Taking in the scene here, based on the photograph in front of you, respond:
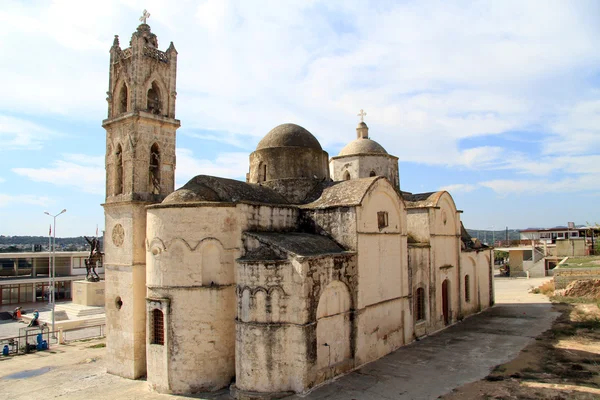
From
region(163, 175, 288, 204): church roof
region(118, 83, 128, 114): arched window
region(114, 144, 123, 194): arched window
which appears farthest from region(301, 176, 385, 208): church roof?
region(118, 83, 128, 114): arched window

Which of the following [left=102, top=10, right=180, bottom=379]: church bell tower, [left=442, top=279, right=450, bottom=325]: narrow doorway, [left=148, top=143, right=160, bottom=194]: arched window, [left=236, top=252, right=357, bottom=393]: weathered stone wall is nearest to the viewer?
[left=236, top=252, right=357, bottom=393]: weathered stone wall

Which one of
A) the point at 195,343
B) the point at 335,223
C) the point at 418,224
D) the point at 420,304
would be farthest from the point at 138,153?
the point at 420,304

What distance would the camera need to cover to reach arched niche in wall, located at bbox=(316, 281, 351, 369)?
46.6 ft

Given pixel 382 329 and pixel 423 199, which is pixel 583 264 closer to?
pixel 423 199

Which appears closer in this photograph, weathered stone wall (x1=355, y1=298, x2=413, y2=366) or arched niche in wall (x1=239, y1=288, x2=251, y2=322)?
arched niche in wall (x1=239, y1=288, x2=251, y2=322)

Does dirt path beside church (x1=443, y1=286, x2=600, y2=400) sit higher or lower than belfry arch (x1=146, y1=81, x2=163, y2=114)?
lower

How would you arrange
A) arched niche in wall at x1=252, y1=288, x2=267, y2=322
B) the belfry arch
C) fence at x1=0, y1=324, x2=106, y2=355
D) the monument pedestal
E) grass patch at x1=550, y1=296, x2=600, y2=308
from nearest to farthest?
arched niche in wall at x1=252, y1=288, x2=267, y2=322 < the belfry arch < fence at x1=0, y1=324, x2=106, y2=355 < grass patch at x1=550, y1=296, x2=600, y2=308 < the monument pedestal

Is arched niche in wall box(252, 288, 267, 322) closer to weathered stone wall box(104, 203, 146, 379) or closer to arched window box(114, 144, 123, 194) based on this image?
weathered stone wall box(104, 203, 146, 379)

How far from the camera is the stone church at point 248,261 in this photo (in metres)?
13.5

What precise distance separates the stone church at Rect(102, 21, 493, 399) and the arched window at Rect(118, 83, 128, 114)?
80mm

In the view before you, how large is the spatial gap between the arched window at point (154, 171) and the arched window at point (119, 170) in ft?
3.89

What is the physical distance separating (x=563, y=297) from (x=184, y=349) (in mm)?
26005

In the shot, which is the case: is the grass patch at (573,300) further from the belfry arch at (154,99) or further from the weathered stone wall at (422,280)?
the belfry arch at (154,99)

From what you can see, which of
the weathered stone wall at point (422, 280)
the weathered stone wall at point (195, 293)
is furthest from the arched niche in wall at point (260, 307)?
the weathered stone wall at point (422, 280)
